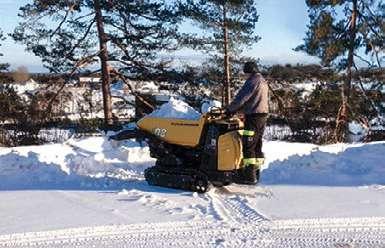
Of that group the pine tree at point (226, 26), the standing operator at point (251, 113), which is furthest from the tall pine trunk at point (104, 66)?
the standing operator at point (251, 113)

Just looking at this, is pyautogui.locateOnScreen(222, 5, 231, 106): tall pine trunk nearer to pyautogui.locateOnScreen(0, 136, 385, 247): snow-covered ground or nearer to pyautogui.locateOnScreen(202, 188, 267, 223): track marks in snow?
pyautogui.locateOnScreen(0, 136, 385, 247): snow-covered ground

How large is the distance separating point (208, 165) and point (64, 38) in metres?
16.2

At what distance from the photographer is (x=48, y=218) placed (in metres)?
7.67

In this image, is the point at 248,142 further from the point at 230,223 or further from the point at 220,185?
the point at 230,223

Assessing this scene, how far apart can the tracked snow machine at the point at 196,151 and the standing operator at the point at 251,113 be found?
10 cm

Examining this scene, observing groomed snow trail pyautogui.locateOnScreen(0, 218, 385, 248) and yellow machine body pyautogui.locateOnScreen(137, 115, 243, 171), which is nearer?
groomed snow trail pyautogui.locateOnScreen(0, 218, 385, 248)

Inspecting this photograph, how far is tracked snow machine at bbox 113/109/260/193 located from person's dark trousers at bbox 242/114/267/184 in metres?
0.08

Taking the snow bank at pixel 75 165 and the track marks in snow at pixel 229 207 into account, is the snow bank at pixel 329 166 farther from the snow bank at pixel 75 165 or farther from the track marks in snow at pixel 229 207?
the snow bank at pixel 75 165

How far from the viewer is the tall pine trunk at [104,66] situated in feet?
78.3

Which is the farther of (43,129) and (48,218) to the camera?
(43,129)

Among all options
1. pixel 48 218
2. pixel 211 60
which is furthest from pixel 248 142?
pixel 211 60

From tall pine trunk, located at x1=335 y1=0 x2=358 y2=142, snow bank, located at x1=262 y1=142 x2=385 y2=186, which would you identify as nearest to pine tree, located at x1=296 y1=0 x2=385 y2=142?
tall pine trunk, located at x1=335 y1=0 x2=358 y2=142

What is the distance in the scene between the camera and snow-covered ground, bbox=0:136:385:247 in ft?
22.2

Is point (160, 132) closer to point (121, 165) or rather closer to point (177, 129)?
point (177, 129)
